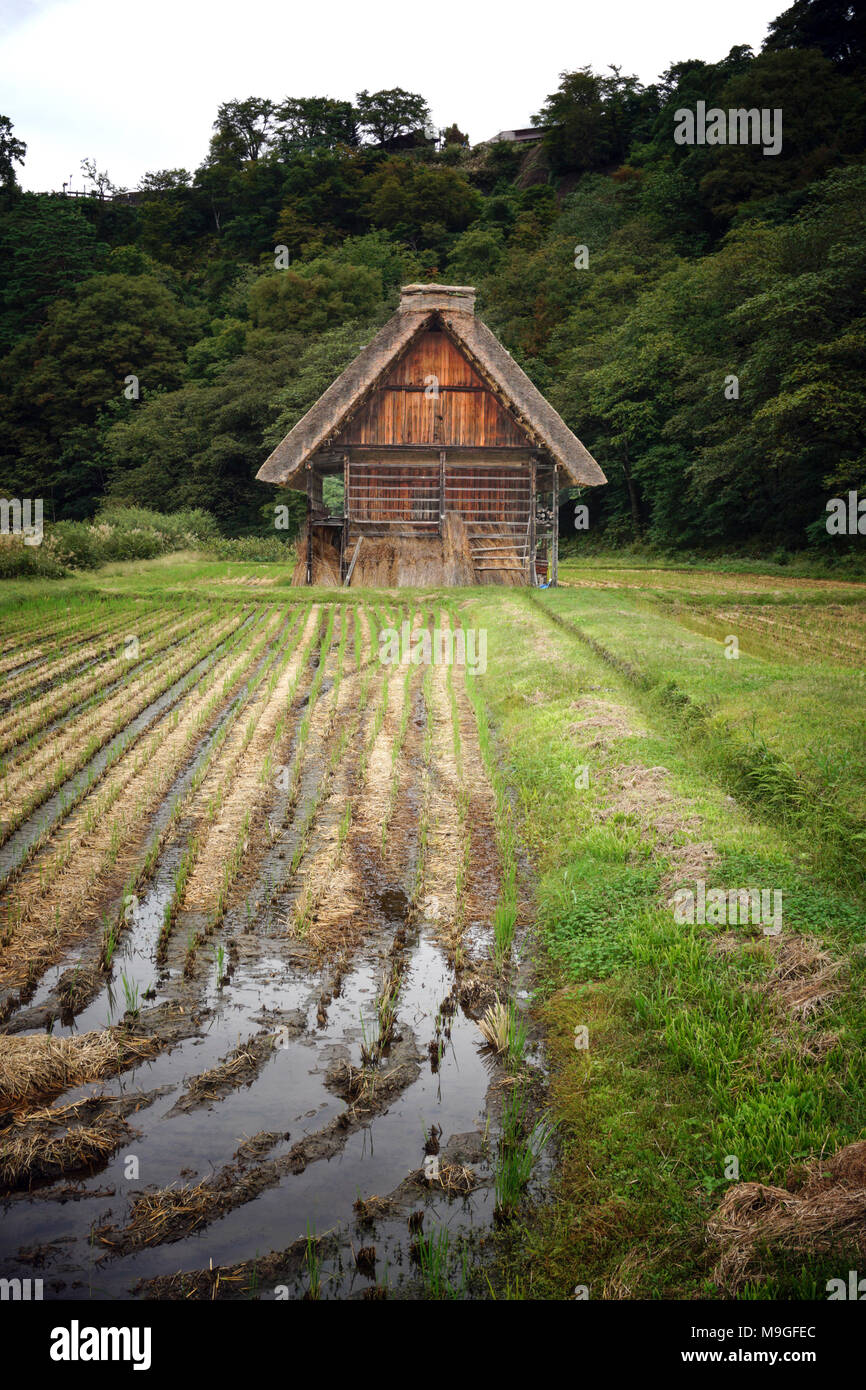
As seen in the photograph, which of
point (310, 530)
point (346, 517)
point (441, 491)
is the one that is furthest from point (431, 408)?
point (310, 530)

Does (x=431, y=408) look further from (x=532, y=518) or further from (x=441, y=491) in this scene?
(x=532, y=518)

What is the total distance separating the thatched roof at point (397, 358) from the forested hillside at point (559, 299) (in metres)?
6.76

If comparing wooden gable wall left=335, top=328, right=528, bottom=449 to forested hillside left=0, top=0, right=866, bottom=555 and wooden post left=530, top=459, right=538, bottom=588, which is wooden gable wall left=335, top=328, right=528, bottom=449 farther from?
forested hillside left=0, top=0, right=866, bottom=555

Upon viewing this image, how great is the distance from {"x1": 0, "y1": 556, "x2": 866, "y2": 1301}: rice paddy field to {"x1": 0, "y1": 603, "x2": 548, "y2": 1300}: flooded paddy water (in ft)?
0.05

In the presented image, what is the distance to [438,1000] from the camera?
4234mm

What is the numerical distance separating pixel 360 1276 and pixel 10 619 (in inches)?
623

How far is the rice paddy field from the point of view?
2.73 m

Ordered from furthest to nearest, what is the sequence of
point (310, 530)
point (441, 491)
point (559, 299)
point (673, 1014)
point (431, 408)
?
point (559, 299), point (441, 491), point (310, 530), point (431, 408), point (673, 1014)

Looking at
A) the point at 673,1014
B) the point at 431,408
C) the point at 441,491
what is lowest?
the point at 673,1014

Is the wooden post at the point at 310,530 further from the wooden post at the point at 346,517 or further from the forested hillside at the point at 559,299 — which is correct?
the forested hillside at the point at 559,299

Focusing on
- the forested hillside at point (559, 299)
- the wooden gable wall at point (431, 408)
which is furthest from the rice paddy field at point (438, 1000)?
the forested hillside at point (559, 299)

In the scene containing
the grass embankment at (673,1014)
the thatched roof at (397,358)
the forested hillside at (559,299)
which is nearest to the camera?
the grass embankment at (673,1014)

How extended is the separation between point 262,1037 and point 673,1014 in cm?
174

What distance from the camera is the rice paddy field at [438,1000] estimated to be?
2734mm
